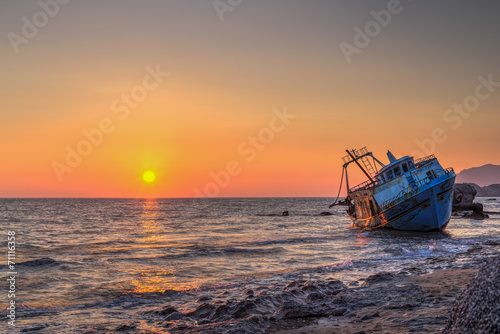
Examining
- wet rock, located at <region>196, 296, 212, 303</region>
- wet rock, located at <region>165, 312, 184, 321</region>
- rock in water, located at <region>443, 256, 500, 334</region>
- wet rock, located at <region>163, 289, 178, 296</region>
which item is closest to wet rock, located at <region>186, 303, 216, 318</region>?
wet rock, located at <region>165, 312, 184, 321</region>

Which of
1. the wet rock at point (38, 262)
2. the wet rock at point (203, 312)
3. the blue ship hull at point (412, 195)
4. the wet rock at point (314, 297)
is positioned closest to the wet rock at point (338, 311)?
the wet rock at point (314, 297)

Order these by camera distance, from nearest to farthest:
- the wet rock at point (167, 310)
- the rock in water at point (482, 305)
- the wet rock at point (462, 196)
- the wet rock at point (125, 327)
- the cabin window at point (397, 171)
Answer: the rock in water at point (482, 305) → the wet rock at point (125, 327) → the wet rock at point (167, 310) → the cabin window at point (397, 171) → the wet rock at point (462, 196)

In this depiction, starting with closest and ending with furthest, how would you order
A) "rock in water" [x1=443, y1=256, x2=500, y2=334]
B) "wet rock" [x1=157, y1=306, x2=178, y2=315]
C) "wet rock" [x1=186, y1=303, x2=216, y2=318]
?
"rock in water" [x1=443, y1=256, x2=500, y2=334] → "wet rock" [x1=186, y1=303, x2=216, y2=318] → "wet rock" [x1=157, y1=306, x2=178, y2=315]

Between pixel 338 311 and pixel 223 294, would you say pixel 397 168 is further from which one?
pixel 338 311

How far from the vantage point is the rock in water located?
4016 mm

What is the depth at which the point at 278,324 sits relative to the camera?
9.66m

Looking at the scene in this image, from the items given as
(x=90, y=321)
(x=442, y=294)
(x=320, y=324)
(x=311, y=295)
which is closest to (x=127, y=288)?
(x=90, y=321)

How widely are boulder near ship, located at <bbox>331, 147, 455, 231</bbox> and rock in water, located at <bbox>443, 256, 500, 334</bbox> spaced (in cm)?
3002

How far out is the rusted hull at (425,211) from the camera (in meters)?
32.7

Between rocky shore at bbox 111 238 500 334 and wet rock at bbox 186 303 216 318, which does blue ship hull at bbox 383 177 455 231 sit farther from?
wet rock at bbox 186 303 216 318

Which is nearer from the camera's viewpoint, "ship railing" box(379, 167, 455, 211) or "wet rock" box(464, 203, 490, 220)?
"ship railing" box(379, 167, 455, 211)

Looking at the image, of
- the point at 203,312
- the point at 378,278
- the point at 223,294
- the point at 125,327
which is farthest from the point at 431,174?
the point at 125,327

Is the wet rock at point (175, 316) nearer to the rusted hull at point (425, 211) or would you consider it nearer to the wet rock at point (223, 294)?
the wet rock at point (223, 294)

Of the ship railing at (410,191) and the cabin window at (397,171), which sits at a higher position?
the cabin window at (397,171)
